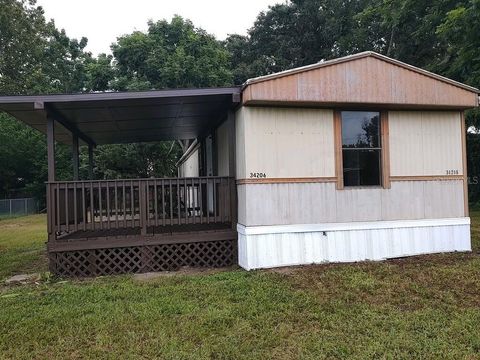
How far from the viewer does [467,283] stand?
16.4 feet

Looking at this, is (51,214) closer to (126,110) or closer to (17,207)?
(126,110)

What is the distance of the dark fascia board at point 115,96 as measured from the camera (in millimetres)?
5965

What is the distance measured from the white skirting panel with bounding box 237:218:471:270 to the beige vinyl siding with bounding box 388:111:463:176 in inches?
35.1

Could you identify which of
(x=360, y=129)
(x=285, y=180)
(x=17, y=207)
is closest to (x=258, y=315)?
(x=285, y=180)

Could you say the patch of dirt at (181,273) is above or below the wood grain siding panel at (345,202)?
below

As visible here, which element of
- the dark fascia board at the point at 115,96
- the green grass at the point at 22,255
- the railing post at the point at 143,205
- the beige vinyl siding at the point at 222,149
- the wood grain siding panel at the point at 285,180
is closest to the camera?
the dark fascia board at the point at 115,96

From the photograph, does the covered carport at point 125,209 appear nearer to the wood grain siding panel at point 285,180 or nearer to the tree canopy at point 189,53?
the wood grain siding panel at point 285,180

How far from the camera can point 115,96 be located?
609cm

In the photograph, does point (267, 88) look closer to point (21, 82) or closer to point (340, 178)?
point (340, 178)

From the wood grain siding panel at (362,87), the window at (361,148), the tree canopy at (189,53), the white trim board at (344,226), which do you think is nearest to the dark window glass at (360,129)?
the window at (361,148)

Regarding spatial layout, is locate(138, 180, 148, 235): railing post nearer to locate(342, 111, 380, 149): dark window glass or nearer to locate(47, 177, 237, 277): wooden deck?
locate(47, 177, 237, 277): wooden deck

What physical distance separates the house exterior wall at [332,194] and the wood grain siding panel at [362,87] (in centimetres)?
30

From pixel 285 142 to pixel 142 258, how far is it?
2.93 metres

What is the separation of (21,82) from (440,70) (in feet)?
71.2
